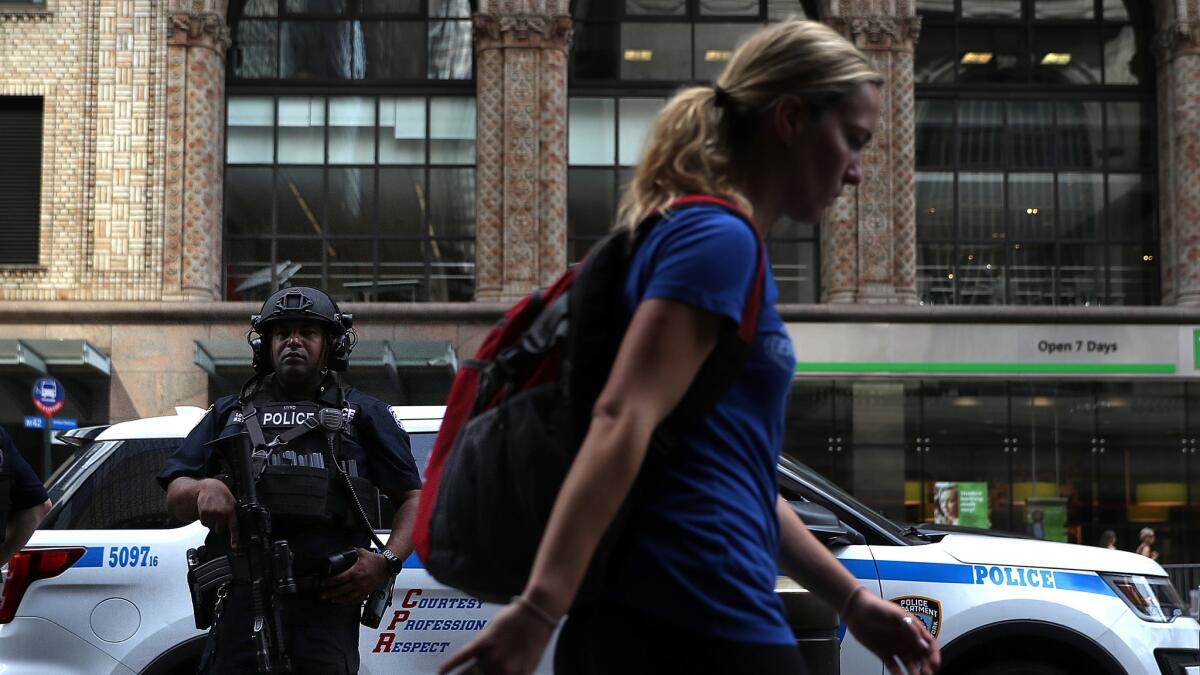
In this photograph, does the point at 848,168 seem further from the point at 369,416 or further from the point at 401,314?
the point at 401,314

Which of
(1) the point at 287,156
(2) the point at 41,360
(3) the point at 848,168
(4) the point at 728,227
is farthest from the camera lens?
(1) the point at 287,156

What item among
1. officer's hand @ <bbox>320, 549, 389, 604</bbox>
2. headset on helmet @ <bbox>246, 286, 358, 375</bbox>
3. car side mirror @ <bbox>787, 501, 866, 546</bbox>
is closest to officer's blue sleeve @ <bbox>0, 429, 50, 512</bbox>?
headset on helmet @ <bbox>246, 286, 358, 375</bbox>

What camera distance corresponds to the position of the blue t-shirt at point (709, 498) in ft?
7.15

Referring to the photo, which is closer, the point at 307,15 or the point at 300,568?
the point at 300,568

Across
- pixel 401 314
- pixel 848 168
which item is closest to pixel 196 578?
pixel 848 168

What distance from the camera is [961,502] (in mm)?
23031

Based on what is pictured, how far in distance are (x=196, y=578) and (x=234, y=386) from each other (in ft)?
61.6

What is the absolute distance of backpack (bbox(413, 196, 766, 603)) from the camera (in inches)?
87.3

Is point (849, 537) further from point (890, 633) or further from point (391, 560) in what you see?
point (890, 633)

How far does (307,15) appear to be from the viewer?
2378 cm

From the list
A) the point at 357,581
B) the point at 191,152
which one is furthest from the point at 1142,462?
the point at 357,581

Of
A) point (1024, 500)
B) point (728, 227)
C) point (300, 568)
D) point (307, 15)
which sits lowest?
point (1024, 500)

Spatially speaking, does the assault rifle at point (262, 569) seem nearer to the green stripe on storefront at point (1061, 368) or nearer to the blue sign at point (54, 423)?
the blue sign at point (54, 423)

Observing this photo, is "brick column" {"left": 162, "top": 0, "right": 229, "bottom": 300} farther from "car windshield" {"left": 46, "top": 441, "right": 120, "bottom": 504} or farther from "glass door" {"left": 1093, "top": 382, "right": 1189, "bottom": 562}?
"car windshield" {"left": 46, "top": 441, "right": 120, "bottom": 504}
